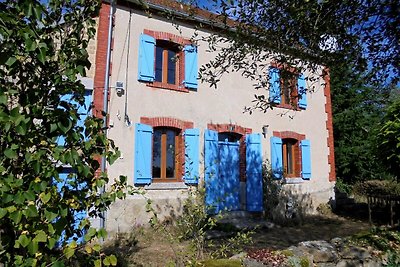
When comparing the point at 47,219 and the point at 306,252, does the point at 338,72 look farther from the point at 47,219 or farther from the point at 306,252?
the point at 47,219

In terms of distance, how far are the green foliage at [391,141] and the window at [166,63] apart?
555 centimetres

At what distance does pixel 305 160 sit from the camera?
11.5 m

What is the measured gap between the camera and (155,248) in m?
6.64

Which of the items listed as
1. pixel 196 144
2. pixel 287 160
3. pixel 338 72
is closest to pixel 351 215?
pixel 287 160

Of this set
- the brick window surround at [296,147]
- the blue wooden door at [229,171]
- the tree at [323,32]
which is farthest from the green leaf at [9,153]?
the brick window surround at [296,147]

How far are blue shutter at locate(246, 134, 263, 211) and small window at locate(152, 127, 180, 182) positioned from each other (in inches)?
94.8

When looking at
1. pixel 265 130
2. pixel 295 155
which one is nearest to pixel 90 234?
pixel 265 130

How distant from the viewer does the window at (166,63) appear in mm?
8547

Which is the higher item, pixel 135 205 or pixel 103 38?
pixel 103 38

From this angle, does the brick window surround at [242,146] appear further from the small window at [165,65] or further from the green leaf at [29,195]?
the green leaf at [29,195]

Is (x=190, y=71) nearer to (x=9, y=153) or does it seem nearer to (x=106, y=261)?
(x=106, y=261)

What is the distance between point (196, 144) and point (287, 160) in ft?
13.5

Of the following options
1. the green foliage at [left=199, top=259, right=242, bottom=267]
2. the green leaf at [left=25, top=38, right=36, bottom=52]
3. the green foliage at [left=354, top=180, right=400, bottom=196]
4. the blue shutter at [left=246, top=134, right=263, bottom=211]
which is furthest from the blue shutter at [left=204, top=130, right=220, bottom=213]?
the green foliage at [left=354, top=180, right=400, bottom=196]

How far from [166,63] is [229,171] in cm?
361
